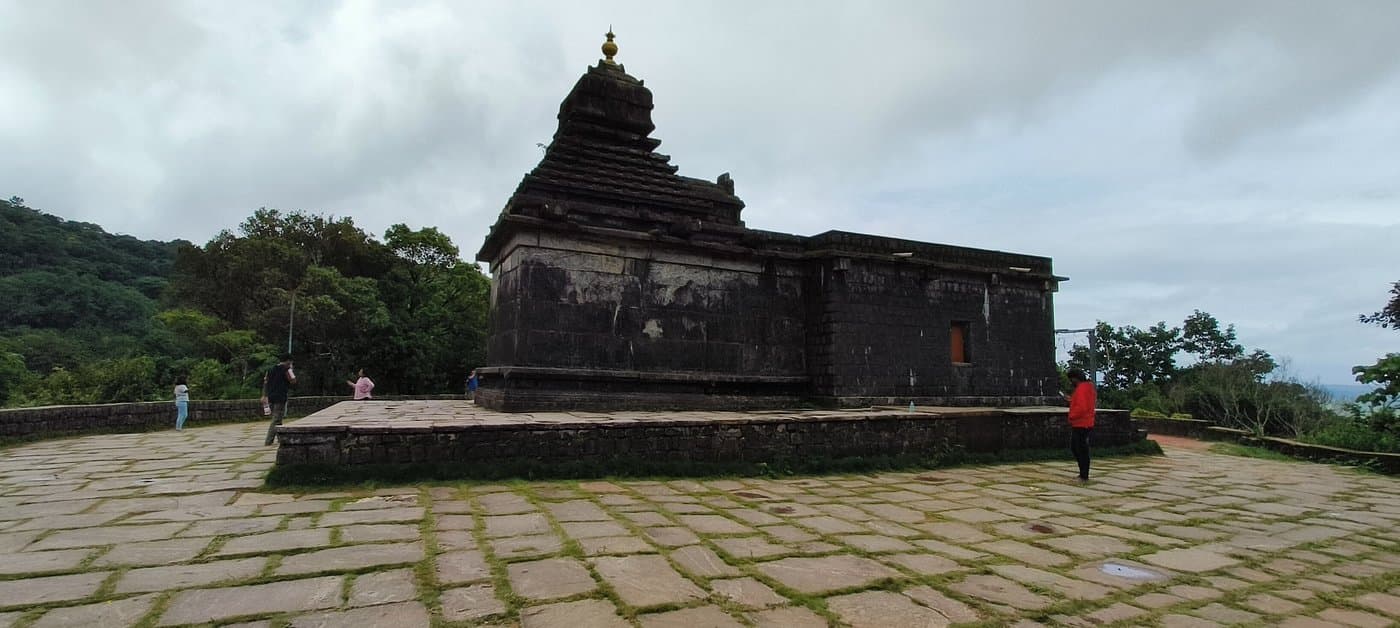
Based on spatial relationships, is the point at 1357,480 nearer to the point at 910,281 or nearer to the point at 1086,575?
the point at 910,281

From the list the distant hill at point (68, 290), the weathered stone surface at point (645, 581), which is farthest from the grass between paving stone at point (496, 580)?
the distant hill at point (68, 290)

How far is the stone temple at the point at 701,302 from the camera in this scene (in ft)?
30.8

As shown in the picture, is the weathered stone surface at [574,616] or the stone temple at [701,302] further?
the stone temple at [701,302]

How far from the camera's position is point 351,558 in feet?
12.5

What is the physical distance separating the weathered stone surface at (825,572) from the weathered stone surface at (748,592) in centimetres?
15

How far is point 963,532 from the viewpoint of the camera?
501cm

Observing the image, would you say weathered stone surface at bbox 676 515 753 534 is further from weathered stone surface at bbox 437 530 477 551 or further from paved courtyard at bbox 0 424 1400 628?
weathered stone surface at bbox 437 530 477 551

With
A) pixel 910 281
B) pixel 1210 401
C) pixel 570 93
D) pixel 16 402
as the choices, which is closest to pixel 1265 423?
pixel 1210 401

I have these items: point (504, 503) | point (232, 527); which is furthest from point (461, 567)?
point (232, 527)

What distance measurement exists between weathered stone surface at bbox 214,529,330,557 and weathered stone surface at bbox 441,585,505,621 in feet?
4.36

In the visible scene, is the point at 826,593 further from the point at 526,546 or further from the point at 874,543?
the point at 526,546

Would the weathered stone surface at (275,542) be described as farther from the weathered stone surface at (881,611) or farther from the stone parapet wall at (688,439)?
the weathered stone surface at (881,611)

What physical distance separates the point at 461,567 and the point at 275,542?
134cm

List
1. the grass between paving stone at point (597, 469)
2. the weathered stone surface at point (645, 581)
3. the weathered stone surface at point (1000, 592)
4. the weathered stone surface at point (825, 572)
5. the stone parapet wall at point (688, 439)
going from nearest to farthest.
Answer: the weathered stone surface at point (645, 581), the weathered stone surface at point (1000, 592), the weathered stone surface at point (825, 572), the grass between paving stone at point (597, 469), the stone parapet wall at point (688, 439)
